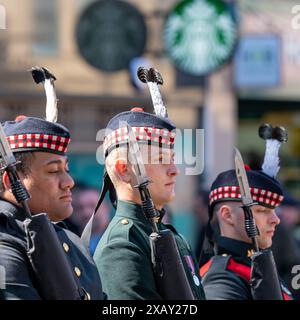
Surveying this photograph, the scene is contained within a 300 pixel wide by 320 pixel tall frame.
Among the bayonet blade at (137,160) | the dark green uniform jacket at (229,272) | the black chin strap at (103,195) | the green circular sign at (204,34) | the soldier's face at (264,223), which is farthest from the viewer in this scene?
the green circular sign at (204,34)

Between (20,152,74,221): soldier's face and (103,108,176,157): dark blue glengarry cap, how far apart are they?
31cm

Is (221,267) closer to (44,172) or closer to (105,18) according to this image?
(44,172)

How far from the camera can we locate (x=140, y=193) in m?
3.36

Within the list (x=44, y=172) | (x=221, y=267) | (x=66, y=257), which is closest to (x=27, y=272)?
(x=66, y=257)

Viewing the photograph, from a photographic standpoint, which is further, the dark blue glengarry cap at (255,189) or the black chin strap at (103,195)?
the dark blue glengarry cap at (255,189)

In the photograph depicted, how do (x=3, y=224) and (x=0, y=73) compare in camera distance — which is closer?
(x=3, y=224)

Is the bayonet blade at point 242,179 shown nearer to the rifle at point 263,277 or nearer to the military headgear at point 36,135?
the rifle at point 263,277

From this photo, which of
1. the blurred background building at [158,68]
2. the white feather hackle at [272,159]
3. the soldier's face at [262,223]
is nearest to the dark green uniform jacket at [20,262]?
the soldier's face at [262,223]

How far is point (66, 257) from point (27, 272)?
0.16 meters

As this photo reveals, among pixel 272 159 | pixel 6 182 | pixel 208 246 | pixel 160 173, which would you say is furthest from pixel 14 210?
pixel 272 159

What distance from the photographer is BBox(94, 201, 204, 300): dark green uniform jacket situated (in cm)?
324

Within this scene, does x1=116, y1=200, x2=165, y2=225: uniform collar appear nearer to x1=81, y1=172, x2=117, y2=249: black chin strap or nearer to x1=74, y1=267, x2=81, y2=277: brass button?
x1=81, y1=172, x2=117, y2=249: black chin strap

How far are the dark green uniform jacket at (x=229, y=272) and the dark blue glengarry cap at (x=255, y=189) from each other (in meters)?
0.17

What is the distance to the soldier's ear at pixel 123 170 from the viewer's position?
11.3 ft
